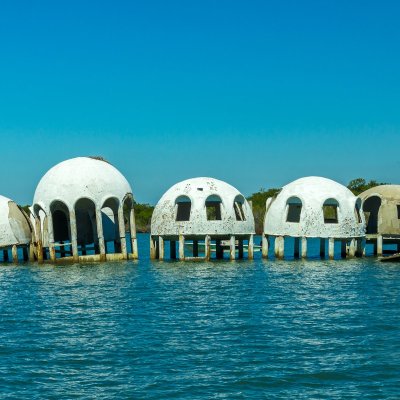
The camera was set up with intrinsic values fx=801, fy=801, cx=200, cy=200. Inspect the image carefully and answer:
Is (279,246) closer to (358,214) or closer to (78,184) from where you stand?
(358,214)

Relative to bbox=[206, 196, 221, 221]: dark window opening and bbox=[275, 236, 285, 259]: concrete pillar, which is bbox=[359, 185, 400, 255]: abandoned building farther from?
bbox=[206, 196, 221, 221]: dark window opening

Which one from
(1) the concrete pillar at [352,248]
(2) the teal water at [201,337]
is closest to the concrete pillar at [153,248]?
(2) the teal water at [201,337]

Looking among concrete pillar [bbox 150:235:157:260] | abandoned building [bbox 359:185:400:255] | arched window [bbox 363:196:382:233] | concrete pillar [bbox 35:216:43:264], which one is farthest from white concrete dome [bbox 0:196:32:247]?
arched window [bbox 363:196:382:233]

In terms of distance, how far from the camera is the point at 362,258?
58.3 metres

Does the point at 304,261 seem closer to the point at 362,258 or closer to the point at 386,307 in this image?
the point at 362,258

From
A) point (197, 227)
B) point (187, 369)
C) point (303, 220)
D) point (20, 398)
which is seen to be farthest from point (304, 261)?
point (20, 398)

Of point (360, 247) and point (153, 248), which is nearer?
point (360, 247)

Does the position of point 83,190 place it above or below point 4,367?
above

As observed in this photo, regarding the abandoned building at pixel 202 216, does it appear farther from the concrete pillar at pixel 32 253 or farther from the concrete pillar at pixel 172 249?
the concrete pillar at pixel 32 253

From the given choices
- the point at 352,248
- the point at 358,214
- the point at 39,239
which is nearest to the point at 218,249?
the point at 352,248

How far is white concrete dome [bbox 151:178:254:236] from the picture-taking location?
54.0 m

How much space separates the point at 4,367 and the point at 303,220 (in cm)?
3506

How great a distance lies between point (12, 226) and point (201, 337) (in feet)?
113

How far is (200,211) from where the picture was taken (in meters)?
54.1
